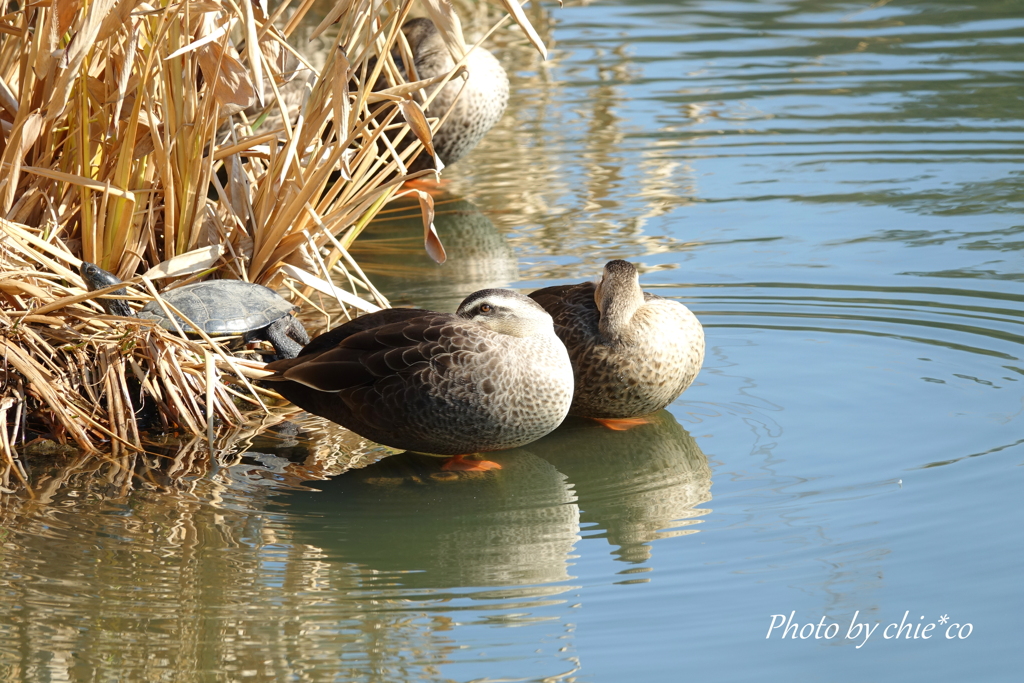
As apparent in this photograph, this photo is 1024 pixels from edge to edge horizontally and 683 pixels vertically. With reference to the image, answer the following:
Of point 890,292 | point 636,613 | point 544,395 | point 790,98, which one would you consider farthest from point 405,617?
point 790,98

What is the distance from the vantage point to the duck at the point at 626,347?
14.0 feet

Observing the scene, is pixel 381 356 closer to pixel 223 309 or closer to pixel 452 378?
pixel 452 378

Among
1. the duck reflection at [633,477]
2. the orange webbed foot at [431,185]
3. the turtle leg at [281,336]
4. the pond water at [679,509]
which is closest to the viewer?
the pond water at [679,509]

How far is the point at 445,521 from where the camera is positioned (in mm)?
3756

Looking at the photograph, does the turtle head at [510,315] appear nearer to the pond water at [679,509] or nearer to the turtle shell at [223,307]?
the pond water at [679,509]

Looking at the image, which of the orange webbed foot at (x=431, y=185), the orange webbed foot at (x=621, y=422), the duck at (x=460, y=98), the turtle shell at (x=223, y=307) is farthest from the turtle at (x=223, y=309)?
the orange webbed foot at (x=431, y=185)

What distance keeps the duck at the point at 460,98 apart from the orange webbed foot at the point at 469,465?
332 cm

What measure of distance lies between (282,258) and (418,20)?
10.8 ft

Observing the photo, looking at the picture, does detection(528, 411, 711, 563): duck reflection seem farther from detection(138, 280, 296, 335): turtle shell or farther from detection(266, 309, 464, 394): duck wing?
detection(138, 280, 296, 335): turtle shell

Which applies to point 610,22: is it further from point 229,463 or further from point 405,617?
point 405,617

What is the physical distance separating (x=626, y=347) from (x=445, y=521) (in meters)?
0.95

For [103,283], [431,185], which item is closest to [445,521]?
[103,283]

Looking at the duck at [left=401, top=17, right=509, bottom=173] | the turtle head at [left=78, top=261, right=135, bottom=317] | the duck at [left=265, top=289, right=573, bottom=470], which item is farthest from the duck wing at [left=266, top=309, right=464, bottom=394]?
the duck at [left=401, top=17, right=509, bottom=173]

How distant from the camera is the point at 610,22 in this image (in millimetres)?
11602
